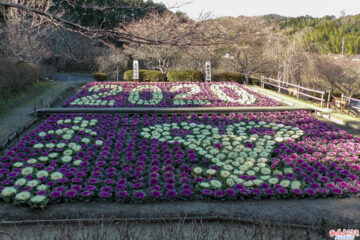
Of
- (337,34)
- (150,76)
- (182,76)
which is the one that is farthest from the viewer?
(337,34)

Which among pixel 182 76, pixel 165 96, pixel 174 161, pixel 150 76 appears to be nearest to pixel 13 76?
pixel 165 96

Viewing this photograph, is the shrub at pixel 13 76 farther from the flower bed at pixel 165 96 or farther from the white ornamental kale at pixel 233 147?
the white ornamental kale at pixel 233 147

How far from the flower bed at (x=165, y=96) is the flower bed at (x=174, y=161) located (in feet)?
8.98

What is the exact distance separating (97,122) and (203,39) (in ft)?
17.2

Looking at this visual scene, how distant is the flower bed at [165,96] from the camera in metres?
10.6

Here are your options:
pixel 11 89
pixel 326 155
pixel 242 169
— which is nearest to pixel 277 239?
pixel 242 169

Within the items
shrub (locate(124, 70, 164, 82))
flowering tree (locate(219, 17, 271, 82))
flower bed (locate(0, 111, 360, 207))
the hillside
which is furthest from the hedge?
the hillside

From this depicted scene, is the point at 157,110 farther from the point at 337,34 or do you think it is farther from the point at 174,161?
the point at 337,34

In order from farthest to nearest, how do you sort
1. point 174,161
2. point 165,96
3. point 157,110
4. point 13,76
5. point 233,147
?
point 13,76
point 165,96
point 157,110
point 233,147
point 174,161

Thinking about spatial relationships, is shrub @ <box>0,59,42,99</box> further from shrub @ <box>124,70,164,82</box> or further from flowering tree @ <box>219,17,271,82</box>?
flowering tree @ <box>219,17,271,82</box>

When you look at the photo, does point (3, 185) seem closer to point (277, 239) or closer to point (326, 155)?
point (277, 239)

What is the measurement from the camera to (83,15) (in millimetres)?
31375

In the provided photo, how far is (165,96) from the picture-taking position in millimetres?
12117

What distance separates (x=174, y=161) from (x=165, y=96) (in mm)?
7008
